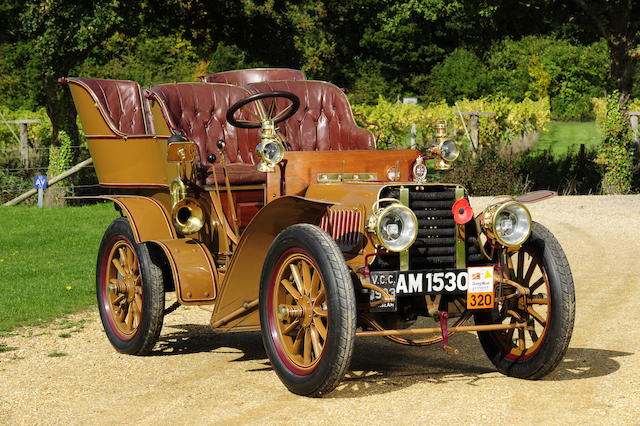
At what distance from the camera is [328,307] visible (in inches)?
219

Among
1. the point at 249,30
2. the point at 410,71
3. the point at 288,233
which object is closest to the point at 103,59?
the point at 249,30

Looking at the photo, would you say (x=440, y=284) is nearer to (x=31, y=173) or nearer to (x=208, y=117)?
(x=208, y=117)

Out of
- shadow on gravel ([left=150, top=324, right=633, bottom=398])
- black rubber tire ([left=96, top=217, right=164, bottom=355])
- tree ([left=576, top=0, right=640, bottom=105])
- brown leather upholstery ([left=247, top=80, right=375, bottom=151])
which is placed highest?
tree ([left=576, top=0, right=640, bottom=105])

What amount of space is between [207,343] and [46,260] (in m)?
5.47

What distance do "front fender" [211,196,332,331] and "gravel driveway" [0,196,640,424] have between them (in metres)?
0.37

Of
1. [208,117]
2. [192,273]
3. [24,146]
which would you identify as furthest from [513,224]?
[24,146]

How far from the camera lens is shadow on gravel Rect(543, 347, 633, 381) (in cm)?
659

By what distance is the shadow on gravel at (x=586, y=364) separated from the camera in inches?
259

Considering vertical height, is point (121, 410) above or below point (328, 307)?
below

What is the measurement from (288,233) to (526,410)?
160cm

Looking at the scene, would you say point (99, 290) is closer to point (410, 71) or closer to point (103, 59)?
point (103, 59)

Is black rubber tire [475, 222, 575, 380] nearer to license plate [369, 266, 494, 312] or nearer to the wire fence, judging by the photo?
license plate [369, 266, 494, 312]

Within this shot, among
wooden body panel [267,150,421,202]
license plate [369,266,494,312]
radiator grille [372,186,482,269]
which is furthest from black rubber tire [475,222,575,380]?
wooden body panel [267,150,421,202]

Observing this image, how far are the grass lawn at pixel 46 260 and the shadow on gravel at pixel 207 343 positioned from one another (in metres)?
1.37
